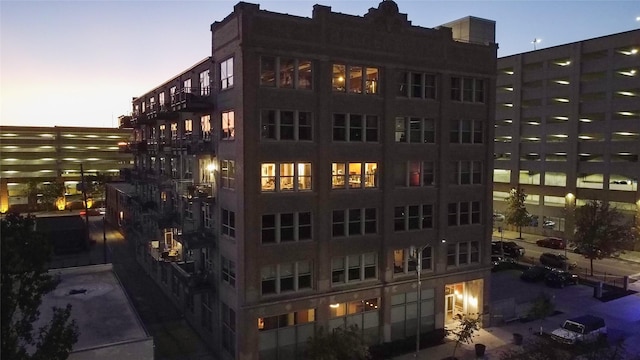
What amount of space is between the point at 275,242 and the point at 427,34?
17.0 meters

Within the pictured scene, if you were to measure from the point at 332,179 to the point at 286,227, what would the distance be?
4111 mm

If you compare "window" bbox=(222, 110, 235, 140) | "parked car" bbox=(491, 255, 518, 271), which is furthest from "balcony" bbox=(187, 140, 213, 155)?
"parked car" bbox=(491, 255, 518, 271)

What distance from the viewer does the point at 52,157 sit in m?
111

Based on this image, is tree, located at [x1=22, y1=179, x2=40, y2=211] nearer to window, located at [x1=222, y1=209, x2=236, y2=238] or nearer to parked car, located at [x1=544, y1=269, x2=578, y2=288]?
window, located at [x1=222, y1=209, x2=236, y2=238]

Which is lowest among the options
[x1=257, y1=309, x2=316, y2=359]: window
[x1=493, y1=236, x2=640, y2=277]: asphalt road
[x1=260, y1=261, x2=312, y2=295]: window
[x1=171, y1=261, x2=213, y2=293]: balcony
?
[x1=493, y1=236, x2=640, y2=277]: asphalt road

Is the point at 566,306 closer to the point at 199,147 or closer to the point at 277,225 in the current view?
the point at 277,225

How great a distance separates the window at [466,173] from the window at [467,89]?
453cm

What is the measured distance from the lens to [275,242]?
1089 inches

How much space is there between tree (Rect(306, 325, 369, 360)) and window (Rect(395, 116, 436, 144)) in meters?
13.0

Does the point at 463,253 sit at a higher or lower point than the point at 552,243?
higher

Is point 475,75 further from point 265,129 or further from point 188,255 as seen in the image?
point 188,255

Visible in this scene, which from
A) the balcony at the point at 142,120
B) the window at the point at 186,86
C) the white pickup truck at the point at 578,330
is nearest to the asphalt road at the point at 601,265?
the white pickup truck at the point at 578,330

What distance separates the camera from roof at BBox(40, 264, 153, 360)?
70.8 feet

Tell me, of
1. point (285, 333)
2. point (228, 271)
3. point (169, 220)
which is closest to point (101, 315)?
point (228, 271)
